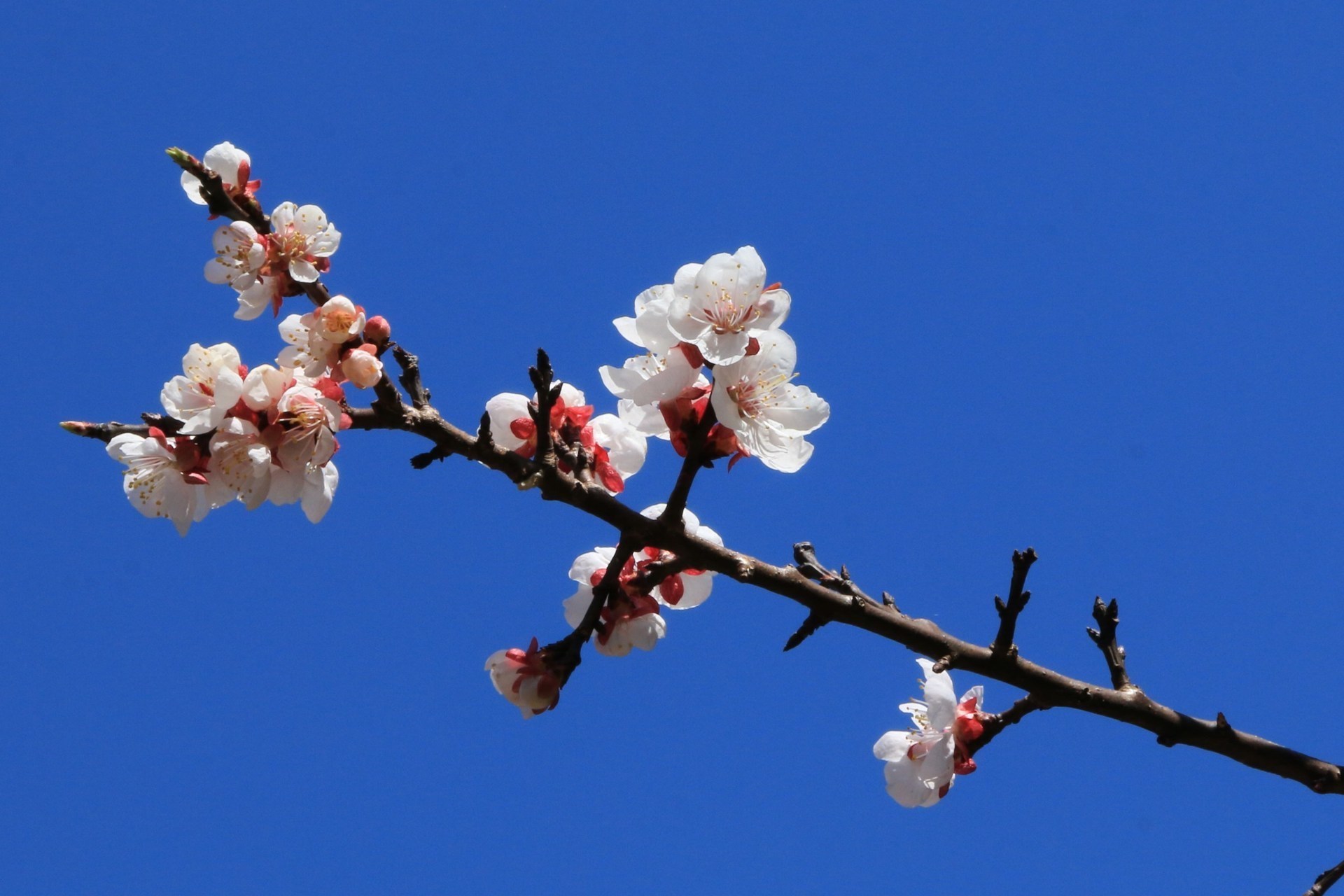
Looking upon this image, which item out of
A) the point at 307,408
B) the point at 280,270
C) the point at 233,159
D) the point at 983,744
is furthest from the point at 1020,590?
the point at 233,159

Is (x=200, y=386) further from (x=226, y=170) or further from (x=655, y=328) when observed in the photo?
(x=655, y=328)

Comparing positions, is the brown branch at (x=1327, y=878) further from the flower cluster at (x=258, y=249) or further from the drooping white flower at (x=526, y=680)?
the flower cluster at (x=258, y=249)

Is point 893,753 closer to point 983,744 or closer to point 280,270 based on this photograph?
point 983,744

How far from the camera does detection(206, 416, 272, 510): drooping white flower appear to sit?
252 cm

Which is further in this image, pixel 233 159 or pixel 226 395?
pixel 233 159

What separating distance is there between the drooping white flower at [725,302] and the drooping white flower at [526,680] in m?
0.87

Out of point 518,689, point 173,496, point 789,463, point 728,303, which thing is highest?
point 728,303

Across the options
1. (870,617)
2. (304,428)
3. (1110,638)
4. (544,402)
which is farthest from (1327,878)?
(304,428)

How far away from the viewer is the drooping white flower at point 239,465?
252 cm

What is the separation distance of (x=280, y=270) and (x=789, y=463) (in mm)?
1478

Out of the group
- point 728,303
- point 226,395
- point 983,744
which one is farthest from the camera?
point 983,744

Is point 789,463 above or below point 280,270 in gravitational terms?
below

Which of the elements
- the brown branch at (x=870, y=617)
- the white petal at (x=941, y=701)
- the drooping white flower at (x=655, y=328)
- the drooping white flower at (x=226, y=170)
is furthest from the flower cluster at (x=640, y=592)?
the drooping white flower at (x=226, y=170)

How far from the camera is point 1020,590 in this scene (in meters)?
2.65
